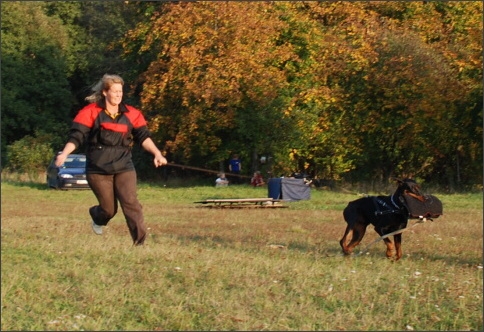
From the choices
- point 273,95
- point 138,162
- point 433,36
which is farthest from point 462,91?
point 138,162

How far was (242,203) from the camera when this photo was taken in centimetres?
2655

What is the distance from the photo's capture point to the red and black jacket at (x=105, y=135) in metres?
9.80

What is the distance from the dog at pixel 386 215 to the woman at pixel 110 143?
9.60 feet

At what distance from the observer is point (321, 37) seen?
120ft

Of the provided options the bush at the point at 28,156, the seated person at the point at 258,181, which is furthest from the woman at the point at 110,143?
the bush at the point at 28,156

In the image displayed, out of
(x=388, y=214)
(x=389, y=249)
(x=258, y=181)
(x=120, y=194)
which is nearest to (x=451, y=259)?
(x=389, y=249)

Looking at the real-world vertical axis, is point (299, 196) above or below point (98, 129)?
below

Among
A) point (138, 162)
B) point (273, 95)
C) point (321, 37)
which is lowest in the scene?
point (138, 162)

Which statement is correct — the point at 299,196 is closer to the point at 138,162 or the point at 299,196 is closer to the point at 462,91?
→ the point at 462,91

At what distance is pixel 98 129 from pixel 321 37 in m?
27.5

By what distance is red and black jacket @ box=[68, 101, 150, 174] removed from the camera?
9.80 meters

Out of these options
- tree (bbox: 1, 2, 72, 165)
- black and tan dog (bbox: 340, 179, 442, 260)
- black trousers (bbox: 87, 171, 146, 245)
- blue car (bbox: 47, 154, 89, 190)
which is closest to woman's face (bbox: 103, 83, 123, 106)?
black trousers (bbox: 87, 171, 146, 245)

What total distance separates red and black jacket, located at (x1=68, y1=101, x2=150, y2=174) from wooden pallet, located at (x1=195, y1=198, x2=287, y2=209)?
15.0 m

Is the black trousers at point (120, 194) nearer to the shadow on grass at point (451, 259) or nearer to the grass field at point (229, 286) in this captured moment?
the grass field at point (229, 286)
